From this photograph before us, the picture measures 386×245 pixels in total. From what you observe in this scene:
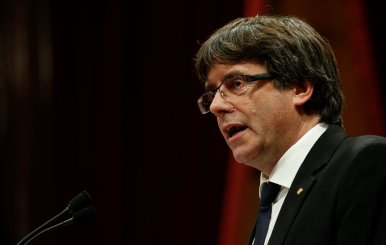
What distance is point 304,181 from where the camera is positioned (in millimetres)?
1426

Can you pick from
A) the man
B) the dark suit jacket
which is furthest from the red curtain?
the dark suit jacket

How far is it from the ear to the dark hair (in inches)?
0.5

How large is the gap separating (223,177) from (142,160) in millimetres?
426

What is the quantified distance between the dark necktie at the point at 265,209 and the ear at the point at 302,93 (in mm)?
242

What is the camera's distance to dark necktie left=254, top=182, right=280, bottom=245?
1.57 metres

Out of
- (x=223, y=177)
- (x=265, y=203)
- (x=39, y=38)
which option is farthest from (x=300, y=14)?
(x=39, y=38)

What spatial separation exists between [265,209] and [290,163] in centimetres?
15

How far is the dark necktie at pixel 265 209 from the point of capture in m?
1.57

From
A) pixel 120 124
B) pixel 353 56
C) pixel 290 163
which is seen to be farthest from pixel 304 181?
pixel 120 124

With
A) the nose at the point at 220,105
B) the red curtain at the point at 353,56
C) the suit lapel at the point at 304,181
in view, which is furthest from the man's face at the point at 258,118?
the red curtain at the point at 353,56

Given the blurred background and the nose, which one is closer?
the nose

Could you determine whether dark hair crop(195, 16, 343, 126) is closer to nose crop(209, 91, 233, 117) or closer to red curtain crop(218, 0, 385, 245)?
nose crop(209, 91, 233, 117)

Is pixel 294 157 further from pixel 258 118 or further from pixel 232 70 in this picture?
pixel 232 70

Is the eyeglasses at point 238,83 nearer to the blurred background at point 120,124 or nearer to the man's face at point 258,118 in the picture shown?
the man's face at point 258,118
